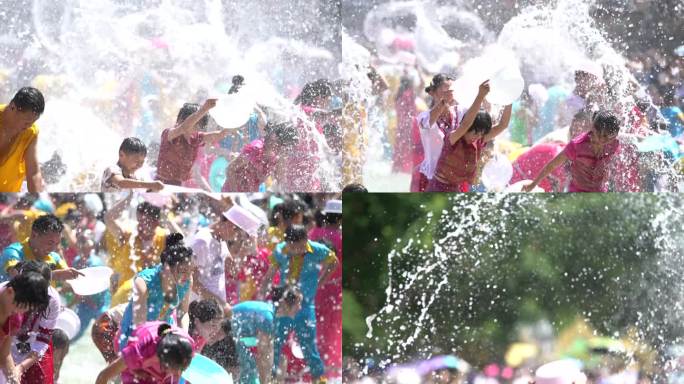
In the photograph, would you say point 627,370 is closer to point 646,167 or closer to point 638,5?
point 646,167

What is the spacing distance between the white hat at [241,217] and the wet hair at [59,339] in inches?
28.8

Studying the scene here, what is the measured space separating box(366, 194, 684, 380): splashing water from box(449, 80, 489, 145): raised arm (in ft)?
3.02

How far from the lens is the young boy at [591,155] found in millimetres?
5406

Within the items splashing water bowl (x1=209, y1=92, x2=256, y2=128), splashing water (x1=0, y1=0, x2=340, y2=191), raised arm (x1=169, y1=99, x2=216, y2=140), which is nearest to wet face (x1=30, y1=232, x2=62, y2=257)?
raised arm (x1=169, y1=99, x2=216, y2=140)

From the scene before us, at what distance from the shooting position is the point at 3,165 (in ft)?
15.2

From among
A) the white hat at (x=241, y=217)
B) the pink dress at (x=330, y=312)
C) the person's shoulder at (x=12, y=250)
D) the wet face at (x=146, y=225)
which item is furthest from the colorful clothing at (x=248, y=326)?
the person's shoulder at (x=12, y=250)

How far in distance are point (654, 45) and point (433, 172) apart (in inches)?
118

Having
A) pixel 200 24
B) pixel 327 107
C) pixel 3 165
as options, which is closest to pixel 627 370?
pixel 3 165

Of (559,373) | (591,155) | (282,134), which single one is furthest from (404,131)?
(559,373)

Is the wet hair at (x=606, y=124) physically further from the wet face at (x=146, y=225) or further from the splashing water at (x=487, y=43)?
the wet face at (x=146, y=225)

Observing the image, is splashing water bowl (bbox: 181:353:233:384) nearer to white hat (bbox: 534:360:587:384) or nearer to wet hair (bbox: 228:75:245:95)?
white hat (bbox: 534:360:587:384)

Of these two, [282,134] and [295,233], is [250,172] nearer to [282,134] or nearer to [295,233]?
[282,134]

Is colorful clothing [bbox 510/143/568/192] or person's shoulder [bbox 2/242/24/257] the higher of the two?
colorful clothing [bbox 510/143/568/192]

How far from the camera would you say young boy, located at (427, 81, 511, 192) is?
5.12 metres
